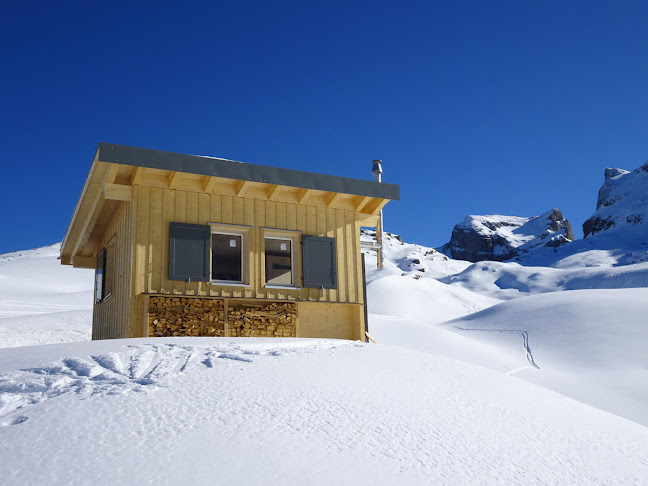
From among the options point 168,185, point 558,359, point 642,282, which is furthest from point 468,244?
point 168,185

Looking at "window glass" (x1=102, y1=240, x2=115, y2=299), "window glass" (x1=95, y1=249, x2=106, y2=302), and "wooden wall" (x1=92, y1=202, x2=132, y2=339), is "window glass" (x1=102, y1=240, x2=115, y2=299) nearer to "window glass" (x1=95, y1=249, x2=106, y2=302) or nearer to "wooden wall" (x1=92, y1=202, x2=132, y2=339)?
"wooden wall" (x1=92, y1=202, x2=132, y2=339)

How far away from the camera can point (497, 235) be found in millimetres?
154500

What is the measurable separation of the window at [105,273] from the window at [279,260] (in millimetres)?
2959

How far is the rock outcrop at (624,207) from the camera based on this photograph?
110381 mm

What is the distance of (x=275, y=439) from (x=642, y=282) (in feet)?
206

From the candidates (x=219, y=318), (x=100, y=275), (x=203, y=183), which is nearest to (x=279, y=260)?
(x=219, y=318)

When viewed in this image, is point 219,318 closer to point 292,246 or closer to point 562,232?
point 292,246

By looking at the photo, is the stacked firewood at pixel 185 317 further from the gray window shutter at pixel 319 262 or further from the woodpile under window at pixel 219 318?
the gray window shutter at pixel 319 262

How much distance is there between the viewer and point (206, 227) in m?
10.8

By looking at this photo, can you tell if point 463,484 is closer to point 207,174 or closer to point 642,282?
point 207,174

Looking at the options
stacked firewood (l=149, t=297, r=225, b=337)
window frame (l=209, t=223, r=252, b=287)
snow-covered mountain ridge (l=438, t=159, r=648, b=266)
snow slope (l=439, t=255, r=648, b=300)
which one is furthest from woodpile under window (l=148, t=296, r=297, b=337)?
→ snow-covered mountain ridge (l=438, t=159, r=648, b=266)

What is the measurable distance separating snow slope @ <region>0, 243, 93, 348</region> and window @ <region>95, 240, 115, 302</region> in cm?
496

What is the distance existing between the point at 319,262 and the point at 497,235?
149 m

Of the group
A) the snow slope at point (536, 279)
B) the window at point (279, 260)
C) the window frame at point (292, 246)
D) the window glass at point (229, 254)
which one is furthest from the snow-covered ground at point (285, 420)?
the snow slope at point (536, 279)
